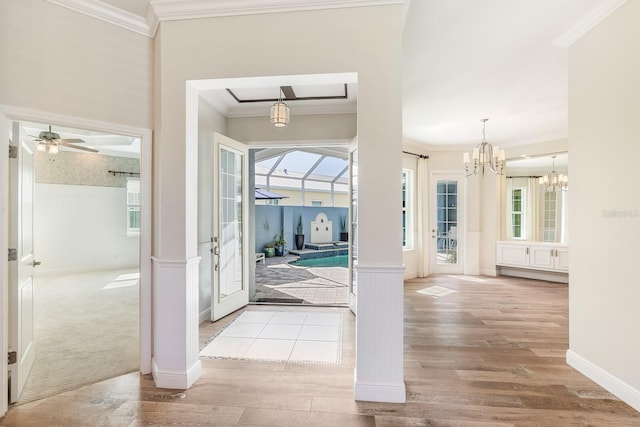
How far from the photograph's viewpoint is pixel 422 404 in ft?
6.73

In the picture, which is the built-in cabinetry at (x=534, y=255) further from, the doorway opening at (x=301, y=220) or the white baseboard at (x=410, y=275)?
the doorway opening at (x=301, y=220)

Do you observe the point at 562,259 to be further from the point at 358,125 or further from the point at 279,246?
the point at 279,246

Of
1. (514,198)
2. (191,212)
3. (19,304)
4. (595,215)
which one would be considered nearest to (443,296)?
(595,215)

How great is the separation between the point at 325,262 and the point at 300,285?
125 inches

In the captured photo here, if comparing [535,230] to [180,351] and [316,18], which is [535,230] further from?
[180,351]

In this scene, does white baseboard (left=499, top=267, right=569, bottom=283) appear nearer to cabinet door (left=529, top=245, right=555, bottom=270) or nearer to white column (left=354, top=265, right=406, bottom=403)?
cabinet door (left=529, top=245, right=555, bottom=270)

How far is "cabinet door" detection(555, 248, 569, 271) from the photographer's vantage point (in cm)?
542

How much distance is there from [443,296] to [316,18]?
4254mm

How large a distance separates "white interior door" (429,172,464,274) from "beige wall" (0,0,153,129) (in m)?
5.59

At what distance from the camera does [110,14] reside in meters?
2.25

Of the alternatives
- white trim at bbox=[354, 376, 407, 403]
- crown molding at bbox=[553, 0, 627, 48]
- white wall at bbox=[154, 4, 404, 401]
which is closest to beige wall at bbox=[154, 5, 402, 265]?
white wall at bbox=[154, 4, 404, 401]

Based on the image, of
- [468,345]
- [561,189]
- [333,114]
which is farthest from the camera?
[561,189]

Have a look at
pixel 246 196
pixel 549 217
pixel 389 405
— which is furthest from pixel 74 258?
pixel 549 217

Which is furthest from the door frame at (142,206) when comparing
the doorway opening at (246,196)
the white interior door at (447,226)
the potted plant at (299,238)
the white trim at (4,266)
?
the potted plant at (299,238)
